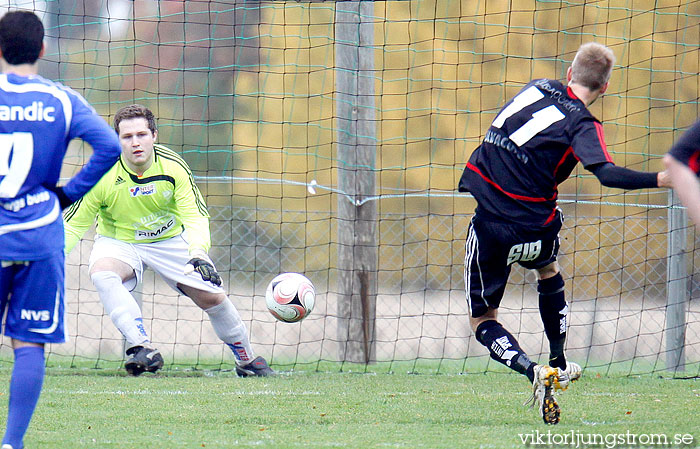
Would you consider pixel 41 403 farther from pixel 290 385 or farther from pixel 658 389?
pixel 658 389

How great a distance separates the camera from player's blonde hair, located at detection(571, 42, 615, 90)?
4.34 metres

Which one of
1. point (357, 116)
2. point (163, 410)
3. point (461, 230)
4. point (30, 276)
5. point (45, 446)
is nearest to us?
point (30, 276)

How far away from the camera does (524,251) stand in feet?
15.1

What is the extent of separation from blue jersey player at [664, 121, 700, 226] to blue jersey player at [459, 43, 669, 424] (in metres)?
1.14

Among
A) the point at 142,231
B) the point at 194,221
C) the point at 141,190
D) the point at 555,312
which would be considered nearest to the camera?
the point at 555,312

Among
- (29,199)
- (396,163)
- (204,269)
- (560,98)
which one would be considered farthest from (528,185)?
(396,163)

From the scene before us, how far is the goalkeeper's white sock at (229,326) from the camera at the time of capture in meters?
6.29

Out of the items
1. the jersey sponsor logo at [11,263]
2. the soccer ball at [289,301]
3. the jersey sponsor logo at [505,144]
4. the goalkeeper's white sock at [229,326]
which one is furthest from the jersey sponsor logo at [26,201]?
the goalkeeper's white sock at [229,326]

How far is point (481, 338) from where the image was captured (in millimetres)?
4773

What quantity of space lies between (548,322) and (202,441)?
2.15 metres

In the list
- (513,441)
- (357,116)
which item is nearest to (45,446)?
(513,441)

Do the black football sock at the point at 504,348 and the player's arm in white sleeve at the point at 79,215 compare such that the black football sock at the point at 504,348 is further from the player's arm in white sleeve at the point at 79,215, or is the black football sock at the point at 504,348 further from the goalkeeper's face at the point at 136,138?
the player's arm in white sleeve at the point at 79,215

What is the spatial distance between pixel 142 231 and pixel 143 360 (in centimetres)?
95

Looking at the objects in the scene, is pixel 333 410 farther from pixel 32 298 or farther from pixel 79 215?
pixel 79 215
